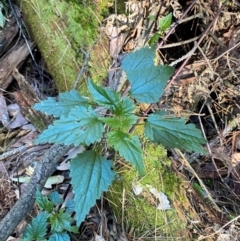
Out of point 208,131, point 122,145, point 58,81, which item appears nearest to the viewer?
point 122,145

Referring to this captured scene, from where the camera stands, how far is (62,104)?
169 cm

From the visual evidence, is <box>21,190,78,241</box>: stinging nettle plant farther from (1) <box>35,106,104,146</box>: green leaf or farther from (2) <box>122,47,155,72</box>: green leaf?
(2) <box>122,47,155,72</box>: green leaf

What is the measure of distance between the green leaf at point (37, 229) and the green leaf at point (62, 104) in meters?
0.51

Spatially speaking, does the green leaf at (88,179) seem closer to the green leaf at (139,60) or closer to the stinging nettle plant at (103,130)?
the stinging nettle plant at (103,130)

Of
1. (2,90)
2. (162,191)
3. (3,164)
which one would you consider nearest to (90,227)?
(162,191)

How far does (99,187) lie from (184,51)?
1410 mm

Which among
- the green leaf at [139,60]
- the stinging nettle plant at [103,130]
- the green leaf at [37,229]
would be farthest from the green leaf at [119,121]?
the green leaf at [37,229]

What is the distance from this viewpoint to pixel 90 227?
198 centimetres

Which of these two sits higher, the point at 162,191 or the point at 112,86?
the point at 112,86

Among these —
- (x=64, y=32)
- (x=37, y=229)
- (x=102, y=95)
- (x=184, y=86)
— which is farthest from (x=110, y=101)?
(x=184, y=86)

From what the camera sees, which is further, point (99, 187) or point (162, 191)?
point (162, 191)

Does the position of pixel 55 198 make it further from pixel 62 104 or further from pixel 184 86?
pixel 184 86

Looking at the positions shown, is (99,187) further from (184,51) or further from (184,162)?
(184,51)

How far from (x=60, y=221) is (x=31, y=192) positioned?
0.22 m
